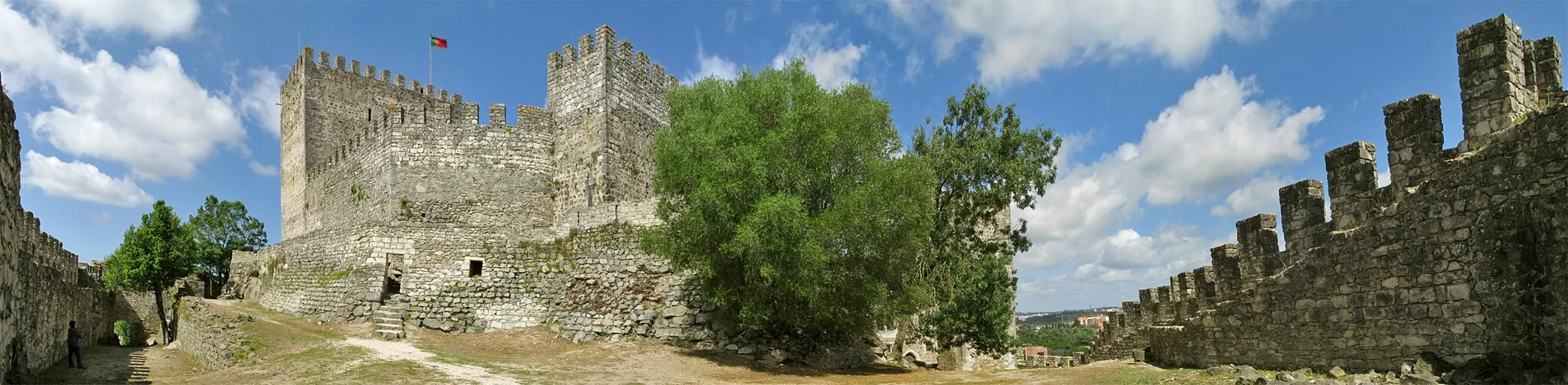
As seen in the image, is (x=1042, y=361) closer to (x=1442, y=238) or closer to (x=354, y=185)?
(x=1442, y=238)

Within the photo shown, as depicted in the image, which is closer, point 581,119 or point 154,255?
point 581,119

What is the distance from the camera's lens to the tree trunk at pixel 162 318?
3037cm

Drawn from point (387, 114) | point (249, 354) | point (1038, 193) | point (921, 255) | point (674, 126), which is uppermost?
point (387, 114)

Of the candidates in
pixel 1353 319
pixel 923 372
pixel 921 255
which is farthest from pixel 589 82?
pixel 1353 319

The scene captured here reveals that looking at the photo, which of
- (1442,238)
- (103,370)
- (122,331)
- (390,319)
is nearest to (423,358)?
(390,319)

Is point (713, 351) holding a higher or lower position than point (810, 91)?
lower

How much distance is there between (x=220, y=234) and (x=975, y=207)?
46420 mm

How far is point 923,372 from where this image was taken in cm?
1912

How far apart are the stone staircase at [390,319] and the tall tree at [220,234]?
31041 mm

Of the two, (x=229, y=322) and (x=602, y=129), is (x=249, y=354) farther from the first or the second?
(x=602, y=129)

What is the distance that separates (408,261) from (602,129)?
8.04 meters

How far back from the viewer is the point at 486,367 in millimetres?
16047

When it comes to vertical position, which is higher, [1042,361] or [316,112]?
[316,112]

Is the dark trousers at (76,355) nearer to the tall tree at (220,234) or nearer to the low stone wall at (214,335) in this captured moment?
the low stone wall at (214,335)
